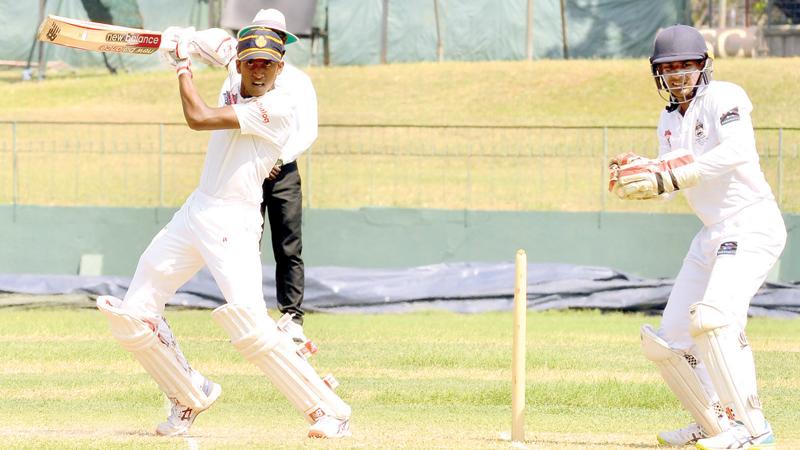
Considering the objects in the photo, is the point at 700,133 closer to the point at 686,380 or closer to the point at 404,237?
the point at 686,380

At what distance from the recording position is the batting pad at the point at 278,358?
25.6ft

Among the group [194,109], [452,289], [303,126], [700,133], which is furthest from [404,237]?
[194,109]

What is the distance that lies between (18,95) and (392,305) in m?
17.4

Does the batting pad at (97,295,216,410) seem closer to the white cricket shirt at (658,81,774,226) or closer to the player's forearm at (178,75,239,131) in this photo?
the player's forearm at (178,75,239,131)

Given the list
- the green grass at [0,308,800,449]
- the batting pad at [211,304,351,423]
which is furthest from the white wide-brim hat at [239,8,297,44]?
the green grass at [0,308,800,449]

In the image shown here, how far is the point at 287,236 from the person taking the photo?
38.9 ft

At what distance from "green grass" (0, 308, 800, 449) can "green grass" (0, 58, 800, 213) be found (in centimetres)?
547

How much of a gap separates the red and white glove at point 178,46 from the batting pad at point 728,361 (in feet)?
9.98

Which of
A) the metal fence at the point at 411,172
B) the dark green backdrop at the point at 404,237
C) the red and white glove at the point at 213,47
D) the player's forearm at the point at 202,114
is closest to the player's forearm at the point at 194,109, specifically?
the player's forearm at the point at 202,114

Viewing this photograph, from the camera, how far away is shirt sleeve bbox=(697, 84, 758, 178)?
768cm

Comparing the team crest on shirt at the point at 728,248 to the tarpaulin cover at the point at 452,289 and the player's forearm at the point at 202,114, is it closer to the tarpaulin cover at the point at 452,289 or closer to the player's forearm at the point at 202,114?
the player's forearm at the point at 202,114

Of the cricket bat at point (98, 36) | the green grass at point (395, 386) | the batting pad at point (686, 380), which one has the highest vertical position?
the cricket bat at point (98, 36)

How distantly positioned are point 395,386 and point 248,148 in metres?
3.50

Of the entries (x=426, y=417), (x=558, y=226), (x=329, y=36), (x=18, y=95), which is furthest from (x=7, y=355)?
(x=329, y=36)
